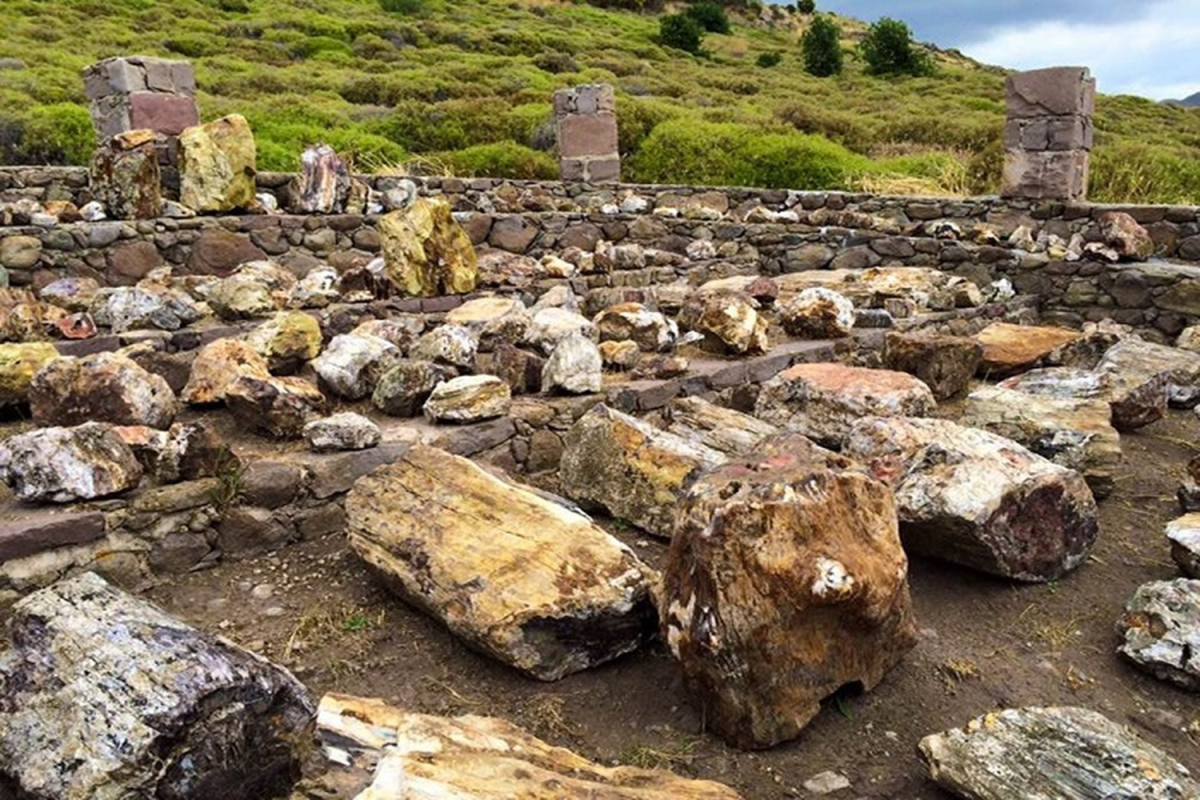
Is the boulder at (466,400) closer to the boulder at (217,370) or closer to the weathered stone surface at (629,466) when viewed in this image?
the weathered stone surface at (629,466)

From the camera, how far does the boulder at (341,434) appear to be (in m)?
4.08

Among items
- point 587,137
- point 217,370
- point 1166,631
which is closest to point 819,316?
point 1166,631

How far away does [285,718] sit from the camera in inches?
Result: 92.6

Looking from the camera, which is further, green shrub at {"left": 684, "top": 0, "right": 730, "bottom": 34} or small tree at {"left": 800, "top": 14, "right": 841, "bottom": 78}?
green shrub at {"left": 684, "top": 0, "right": 730, "bottom": 34}

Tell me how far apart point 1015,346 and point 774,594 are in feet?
15.4

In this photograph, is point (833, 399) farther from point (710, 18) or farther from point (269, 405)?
point (710, 18)

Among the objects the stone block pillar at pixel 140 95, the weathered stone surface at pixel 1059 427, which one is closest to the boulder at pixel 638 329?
the weathered stone surface at pixel 1059 427

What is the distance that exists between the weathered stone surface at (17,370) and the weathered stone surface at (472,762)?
3035mm

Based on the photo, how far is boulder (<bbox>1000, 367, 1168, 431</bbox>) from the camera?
5262 millimetres

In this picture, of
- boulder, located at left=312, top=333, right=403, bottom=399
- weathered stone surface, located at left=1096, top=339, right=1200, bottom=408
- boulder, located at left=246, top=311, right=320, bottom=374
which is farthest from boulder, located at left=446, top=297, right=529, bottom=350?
weathered stone surface, located at left=1096, top=339, right=1200, bottom=408

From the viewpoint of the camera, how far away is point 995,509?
3350 millimetres

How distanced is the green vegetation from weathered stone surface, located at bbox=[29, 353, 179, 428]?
9.05 m

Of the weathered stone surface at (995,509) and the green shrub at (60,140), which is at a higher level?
the green shrub at (60,140)

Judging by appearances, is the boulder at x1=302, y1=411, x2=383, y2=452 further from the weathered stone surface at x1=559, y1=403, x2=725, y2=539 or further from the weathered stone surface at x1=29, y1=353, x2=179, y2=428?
the weathered stone surface at x1=559, y1=403, x2=725, y2=539
